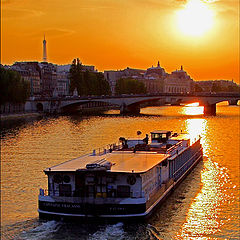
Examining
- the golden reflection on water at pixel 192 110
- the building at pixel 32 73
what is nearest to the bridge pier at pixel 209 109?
the golden reflection on water at pixel 192 110

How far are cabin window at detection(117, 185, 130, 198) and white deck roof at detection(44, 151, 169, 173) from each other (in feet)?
2.41

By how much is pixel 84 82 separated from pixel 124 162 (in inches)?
3716

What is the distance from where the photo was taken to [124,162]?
23484 millimetres

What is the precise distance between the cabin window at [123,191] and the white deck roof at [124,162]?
733 millimetres

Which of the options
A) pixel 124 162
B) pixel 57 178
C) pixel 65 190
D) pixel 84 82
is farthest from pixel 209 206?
pixel 84 82

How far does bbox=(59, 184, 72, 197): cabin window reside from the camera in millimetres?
21297

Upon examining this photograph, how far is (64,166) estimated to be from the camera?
73.6 ft

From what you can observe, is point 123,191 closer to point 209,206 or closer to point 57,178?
point 57,178

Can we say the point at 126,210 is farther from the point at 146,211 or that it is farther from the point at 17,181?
the point at 17,181

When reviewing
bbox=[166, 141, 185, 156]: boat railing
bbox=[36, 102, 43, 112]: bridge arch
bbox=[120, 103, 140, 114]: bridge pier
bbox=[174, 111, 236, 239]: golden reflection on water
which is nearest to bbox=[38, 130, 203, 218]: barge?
bbox=[174, 111, 236, 239]: golden reflection on water

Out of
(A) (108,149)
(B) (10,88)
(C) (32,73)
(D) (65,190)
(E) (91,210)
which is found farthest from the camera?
(C) (32,73)

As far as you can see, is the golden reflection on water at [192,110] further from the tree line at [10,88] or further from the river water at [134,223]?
the river water at [134,223]

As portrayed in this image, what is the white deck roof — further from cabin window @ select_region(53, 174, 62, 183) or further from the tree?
the tree

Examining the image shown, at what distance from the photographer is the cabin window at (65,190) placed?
21.3 metres
